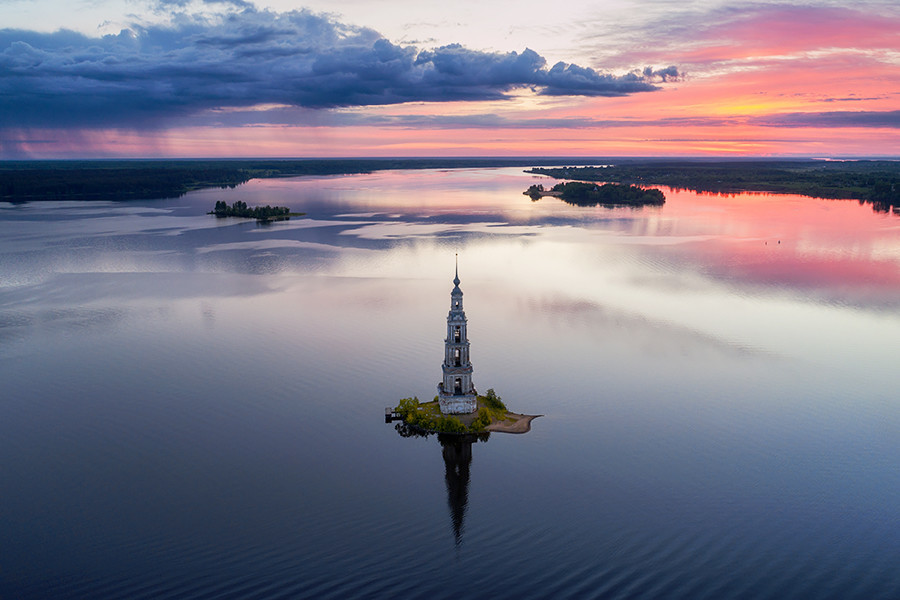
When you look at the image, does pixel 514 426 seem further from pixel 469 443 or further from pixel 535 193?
pixel 535 193

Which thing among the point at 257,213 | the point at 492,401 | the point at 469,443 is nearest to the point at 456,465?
the point at 469,443

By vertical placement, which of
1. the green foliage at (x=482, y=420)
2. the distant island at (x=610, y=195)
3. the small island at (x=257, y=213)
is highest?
the distant island at (x=610, y=195)

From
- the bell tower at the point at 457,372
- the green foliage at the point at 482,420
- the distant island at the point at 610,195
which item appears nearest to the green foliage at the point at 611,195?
the distant island at the point at 610,195

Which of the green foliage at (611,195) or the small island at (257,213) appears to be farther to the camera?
the green foliage at (611,195)

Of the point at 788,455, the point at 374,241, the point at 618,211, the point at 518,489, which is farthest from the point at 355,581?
the point at 618,211

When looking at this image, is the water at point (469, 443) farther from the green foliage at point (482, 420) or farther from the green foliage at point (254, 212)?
the green foliage at point (254, 212)

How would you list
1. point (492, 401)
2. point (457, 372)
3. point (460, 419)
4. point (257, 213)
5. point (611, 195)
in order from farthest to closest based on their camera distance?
point (611, 195) < point (257, 213) < point (492, 401) < point (457, 372) < point (460, 419)

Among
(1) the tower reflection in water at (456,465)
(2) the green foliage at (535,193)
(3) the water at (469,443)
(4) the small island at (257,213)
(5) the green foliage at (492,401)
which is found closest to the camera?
(3) the water at (469,443)
